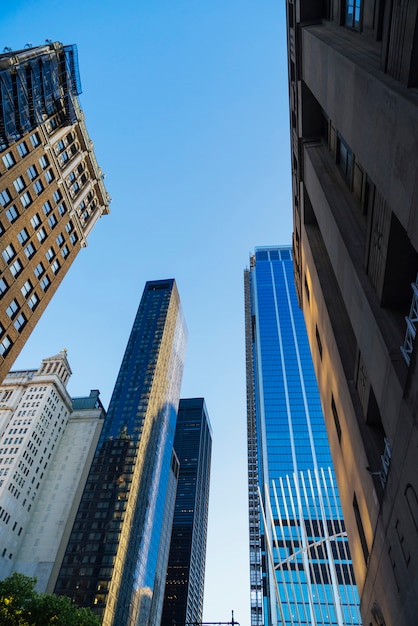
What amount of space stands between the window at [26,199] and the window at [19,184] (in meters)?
0.65

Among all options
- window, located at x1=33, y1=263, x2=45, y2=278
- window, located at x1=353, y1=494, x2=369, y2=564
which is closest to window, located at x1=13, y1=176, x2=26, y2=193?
window, located at x1=33, y1=263, x2=45, y2=278

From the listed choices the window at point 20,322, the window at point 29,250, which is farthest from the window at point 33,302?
the window at point 29,250

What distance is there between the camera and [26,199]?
4659cm

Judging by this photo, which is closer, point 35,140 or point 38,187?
point 38,187

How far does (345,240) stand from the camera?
70.3ft

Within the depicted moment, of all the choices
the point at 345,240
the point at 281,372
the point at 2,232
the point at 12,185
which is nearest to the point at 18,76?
the point at 12,185

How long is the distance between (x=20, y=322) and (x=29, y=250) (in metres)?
7.88

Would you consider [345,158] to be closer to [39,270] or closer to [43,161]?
[39,270]

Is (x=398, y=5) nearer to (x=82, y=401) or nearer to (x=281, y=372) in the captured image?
(x=281, y=372)

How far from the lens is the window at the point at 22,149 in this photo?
4647 cm

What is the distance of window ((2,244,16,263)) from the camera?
42.3 m

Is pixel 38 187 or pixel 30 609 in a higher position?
pixel 38 187

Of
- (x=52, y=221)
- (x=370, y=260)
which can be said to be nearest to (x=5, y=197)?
(x=52, y=221)

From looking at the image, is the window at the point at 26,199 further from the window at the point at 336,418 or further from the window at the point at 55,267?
the window at the point at 336,418
